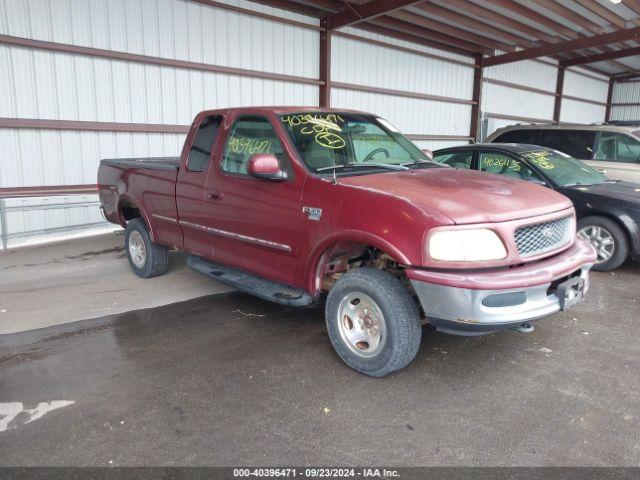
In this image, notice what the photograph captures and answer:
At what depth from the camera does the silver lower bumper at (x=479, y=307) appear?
2973mm

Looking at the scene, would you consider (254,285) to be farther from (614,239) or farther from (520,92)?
(520,92)

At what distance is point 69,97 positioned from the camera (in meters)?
8.36

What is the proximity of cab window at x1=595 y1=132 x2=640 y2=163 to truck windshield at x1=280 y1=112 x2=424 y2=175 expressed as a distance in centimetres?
547

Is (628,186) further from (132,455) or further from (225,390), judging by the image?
(132,455)

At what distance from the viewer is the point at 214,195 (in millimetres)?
4523

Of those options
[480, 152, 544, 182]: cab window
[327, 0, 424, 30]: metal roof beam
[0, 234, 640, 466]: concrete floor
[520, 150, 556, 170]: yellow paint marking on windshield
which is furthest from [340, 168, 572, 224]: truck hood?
[327, 0, 424, 30]: metal roof beam

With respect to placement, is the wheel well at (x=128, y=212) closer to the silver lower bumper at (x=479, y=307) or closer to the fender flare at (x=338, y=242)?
the fender flare at (x=338, y=242)

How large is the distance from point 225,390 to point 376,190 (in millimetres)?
1702

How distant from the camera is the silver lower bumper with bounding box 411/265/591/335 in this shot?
2973 millimetres

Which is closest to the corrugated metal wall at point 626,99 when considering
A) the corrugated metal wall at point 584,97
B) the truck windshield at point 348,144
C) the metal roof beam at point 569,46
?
the corrugated metal wall at point 584,97

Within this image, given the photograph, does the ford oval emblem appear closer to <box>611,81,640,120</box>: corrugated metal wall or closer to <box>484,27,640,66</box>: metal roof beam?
<box>484,27,640,66</box>: metal roof beam

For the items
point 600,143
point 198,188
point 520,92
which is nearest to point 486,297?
point 198,188

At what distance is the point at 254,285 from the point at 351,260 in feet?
3.07

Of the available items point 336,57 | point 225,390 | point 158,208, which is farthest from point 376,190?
point 336,57
